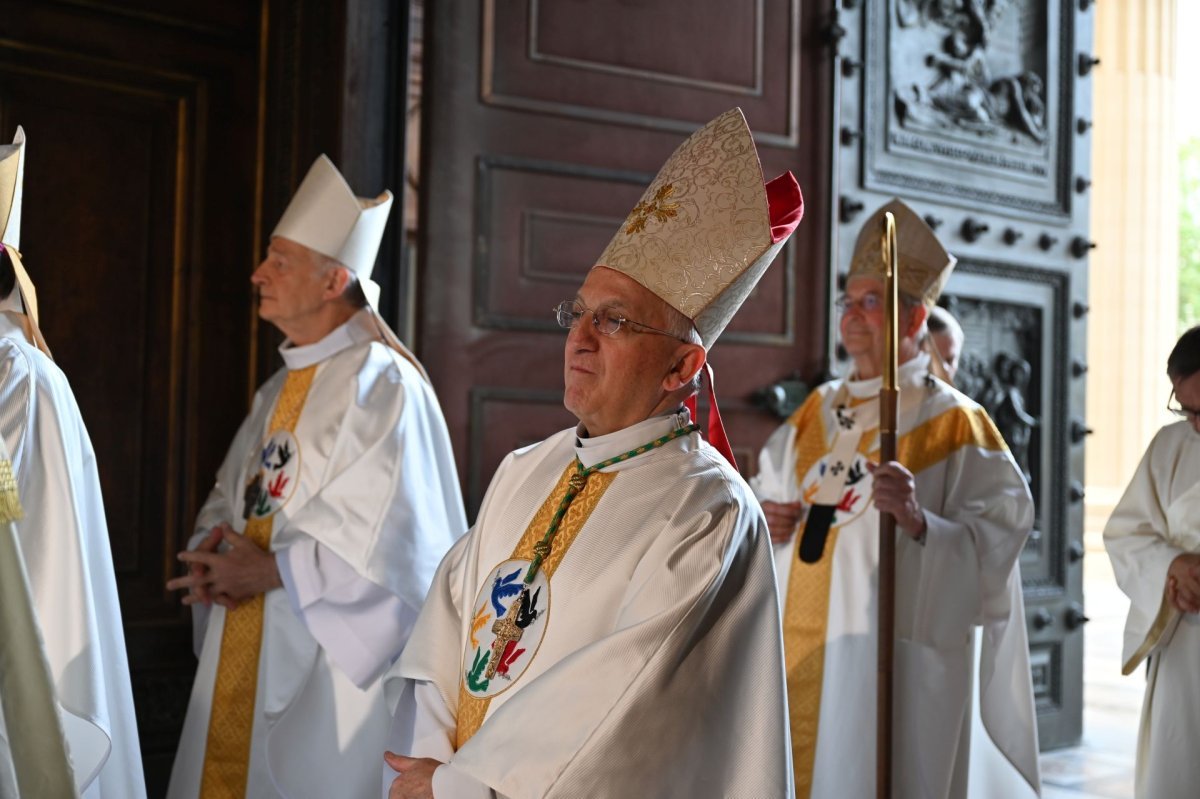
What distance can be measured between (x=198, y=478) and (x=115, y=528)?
31 cm

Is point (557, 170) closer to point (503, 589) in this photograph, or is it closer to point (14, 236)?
point (14, 236)

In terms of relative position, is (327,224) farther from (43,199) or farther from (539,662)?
(539,662)

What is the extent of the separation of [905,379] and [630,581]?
2.08 metres

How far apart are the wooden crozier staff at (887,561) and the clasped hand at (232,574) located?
1.56 meters

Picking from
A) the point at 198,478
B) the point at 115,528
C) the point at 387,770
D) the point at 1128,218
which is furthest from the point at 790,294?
the point at 1128,218

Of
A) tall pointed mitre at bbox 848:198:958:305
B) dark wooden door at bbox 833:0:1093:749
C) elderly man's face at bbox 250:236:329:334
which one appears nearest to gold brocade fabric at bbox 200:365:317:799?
elderly man's face at bbox 250:236:329:334

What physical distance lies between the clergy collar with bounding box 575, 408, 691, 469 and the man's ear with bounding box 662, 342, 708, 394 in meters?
0.06

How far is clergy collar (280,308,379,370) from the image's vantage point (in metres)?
3.78

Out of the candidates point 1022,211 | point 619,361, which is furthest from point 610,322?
point 1022,211

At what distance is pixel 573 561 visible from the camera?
2.26 meters

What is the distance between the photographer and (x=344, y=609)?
3434 mm

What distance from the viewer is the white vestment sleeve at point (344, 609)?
3420 millimetres

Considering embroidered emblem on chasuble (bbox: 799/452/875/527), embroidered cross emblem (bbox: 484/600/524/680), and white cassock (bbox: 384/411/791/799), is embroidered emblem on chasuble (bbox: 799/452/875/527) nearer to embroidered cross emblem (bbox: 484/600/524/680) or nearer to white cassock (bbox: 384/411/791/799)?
white cassock (bbox: 384/411/791/799)

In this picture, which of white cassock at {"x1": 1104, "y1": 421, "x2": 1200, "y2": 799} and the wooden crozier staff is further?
white cassock at {"x1": 1104, "y1": 421, "x2": 1200, "y2": 799}
